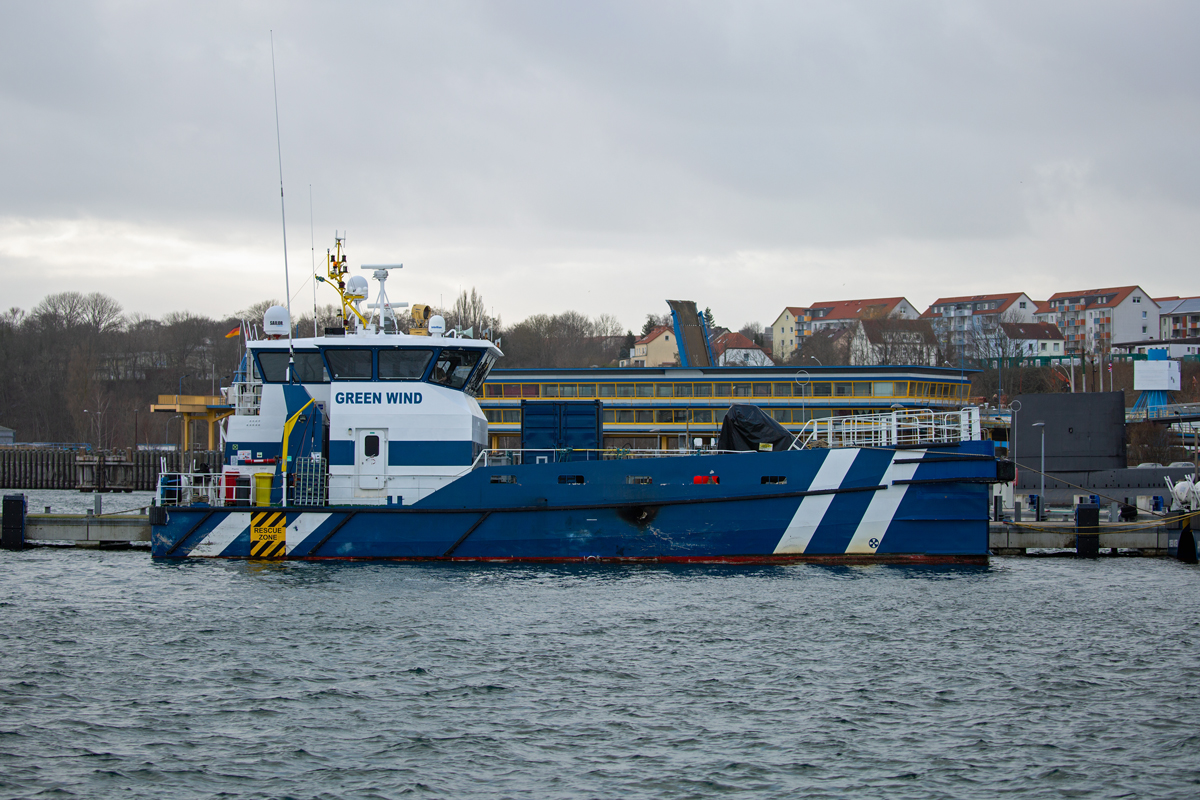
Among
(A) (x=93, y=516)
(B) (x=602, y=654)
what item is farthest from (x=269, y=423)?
(B) (x=602, y=654)

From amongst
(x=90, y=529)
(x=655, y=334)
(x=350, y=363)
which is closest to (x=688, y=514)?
(x=350, y=363)

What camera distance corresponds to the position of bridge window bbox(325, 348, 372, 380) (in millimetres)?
20109

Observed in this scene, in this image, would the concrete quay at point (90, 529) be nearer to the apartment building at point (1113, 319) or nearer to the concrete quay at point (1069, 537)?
the concrete quay at point (1069, 537)

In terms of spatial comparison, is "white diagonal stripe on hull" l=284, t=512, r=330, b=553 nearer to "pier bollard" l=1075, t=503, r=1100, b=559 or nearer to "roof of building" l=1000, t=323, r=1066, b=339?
"pier bollard" l=1075, t=503, r=1100, b=559

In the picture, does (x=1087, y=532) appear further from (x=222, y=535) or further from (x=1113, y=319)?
Answer: (x=1113, y=319)

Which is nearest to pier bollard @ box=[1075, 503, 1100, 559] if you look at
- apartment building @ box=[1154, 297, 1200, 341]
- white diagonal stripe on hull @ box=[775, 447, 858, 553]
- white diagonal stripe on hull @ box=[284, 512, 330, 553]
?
white diagonal stripe on hull @ box=[775, 447, 858, 553]

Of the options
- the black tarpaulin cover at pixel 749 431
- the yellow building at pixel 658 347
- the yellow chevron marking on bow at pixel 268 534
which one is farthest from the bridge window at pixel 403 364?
the yellow building at pixel 658 347

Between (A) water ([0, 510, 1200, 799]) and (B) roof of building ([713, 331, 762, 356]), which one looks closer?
(A) water ([0, 510, 1200, 799])

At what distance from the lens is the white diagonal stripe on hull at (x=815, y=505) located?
18.6 m

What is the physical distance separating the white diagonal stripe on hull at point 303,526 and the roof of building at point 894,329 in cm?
6510

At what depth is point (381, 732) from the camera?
10484 mm

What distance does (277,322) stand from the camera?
21031 millimetres

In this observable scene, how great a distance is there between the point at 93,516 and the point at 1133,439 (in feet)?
136

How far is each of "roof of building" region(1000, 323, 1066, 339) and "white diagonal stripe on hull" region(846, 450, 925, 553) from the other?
257 feet
